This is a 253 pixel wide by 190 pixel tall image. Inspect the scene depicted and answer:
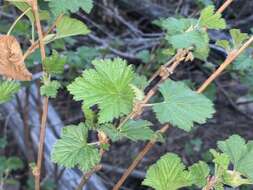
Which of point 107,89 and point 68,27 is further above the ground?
point 68,27

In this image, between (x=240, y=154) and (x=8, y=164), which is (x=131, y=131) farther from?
(x=8, y=164)

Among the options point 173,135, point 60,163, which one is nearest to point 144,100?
point 60,163

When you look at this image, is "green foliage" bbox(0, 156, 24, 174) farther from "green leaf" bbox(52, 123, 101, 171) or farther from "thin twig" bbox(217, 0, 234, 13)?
"thin twig" bbox(217, 0, 234, 13)

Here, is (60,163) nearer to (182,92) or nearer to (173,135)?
(182,92)

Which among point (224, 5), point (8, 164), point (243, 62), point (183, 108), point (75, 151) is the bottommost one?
point (8, 164)

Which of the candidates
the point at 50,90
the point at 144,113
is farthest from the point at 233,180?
the point at 144,113

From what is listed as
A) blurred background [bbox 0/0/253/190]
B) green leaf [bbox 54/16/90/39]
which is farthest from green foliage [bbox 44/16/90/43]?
blurred background [bbox 0/0/253/190]

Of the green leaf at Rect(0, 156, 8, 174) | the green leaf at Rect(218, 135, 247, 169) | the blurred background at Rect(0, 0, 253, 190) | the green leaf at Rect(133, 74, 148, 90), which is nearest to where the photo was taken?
the green leaf at Rect(218, 135, 247, 169)
